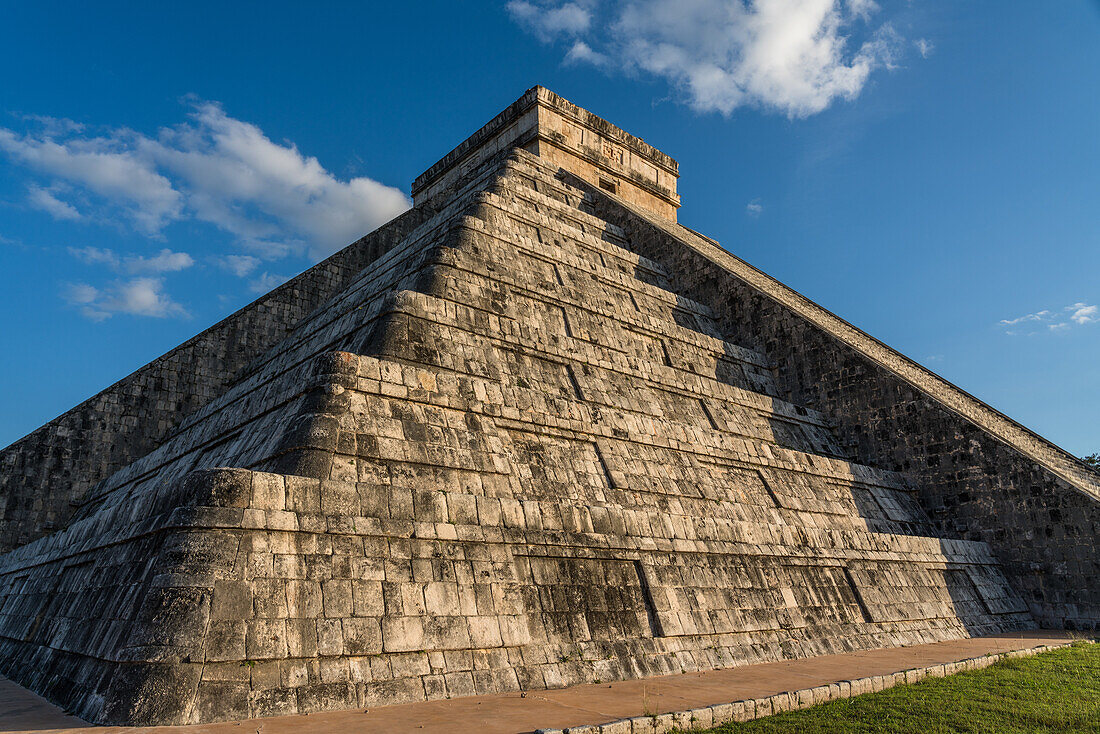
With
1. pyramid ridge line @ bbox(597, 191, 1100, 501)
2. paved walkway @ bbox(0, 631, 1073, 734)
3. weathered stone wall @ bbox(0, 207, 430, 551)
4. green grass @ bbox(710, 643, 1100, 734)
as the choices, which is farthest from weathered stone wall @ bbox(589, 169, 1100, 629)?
weathered stone wall @ bbox(0, 207, 430, 551)

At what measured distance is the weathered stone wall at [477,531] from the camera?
5848 mm

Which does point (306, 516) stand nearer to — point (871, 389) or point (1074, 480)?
point (871, 389)

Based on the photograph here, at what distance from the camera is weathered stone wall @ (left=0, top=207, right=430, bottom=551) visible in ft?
41.4

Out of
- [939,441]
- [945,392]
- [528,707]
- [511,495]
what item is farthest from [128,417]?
[945,392]

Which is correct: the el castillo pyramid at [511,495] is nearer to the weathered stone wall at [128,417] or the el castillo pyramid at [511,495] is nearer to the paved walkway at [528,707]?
the weathered stone wall at [128,417]

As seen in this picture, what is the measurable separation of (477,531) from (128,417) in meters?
10.2

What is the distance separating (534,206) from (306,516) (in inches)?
437

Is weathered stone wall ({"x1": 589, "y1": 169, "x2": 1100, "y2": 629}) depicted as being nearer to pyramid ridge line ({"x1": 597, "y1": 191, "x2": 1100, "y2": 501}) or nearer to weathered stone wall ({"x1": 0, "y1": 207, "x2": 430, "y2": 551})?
pyramid ridge line ({"x1": 597, "y1": 191, "x2": 1100, "y2": 501})

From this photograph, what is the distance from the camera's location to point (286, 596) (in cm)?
601

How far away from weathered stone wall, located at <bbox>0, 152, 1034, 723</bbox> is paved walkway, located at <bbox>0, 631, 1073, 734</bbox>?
0.21 meters

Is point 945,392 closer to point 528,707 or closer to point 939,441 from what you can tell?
point 939,441

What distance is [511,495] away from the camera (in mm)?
8422

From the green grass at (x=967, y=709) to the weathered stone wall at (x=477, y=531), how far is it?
79.6 inches

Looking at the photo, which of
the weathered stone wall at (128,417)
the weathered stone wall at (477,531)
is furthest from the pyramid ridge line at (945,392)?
the weathered stone wall at (128,417)
